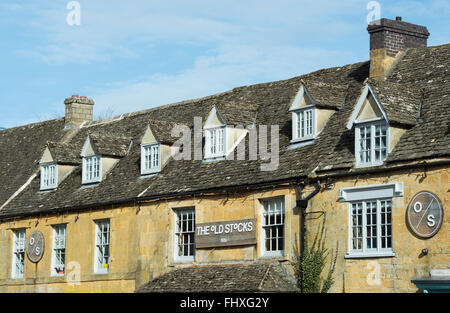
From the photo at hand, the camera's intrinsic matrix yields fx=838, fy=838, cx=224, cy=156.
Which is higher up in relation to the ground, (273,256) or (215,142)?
(215,142)

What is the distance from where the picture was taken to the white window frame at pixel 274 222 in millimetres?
24906

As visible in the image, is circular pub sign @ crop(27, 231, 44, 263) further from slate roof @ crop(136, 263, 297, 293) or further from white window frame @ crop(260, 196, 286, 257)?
white window frame @ crop(260, 196, 286, 257)

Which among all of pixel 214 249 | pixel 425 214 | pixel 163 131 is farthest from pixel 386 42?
pixel 163 131

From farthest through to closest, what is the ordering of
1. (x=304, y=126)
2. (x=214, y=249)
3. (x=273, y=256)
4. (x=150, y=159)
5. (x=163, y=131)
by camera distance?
(x=150, y=159)
(x=163, y=131)
(x=214, y=249)
(x=304, y=126)
(x=273, y=256)

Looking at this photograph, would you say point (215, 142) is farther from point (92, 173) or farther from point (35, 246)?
point (35, 246)

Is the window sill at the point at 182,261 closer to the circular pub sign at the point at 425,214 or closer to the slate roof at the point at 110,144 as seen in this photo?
the slate roof at the point at 110,144

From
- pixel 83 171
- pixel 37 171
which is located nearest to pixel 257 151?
pixel 83 171

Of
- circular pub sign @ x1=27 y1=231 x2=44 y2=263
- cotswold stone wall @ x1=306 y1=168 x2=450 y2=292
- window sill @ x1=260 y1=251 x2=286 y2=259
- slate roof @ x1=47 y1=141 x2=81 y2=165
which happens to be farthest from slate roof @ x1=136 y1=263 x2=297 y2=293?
slate roof @ x1=47 y1=141 x2=81 y2=165

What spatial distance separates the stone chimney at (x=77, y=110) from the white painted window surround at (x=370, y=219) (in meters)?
20.3

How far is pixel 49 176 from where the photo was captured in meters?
35.5

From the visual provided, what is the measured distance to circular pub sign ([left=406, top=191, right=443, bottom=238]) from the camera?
20797 millimetres

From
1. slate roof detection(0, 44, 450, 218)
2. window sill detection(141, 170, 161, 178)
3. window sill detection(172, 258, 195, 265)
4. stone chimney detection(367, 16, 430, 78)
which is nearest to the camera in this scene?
slate roof detection(0, 44, 450, 218)

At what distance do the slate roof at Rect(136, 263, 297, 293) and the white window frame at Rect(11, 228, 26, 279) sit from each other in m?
9.01

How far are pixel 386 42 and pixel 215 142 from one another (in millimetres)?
6676
